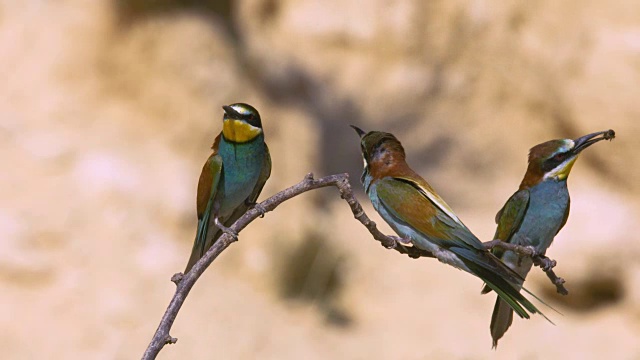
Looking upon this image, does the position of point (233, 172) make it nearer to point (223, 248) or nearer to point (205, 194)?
point (205, 194)

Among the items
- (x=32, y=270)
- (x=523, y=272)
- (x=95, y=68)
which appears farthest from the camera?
(x=95, y=68)

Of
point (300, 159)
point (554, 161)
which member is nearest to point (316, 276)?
point (300, 159)

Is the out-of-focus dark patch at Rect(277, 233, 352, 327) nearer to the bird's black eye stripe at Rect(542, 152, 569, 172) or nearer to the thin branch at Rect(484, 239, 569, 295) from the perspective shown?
the bird's black eye stripe at Rect(542, 152, 569, 172)

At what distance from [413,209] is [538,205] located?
690 millimetres

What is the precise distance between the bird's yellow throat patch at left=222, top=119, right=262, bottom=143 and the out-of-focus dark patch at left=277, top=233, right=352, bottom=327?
283cm

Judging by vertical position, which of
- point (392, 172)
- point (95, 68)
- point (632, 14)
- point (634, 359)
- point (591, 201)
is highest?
point (632, 14)

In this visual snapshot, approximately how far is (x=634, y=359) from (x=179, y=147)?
2.65m

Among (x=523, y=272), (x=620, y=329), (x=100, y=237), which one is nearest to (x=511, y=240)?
(x=523, y=272)

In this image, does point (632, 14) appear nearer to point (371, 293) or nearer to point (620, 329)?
point (620, 329)

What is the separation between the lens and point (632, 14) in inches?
230

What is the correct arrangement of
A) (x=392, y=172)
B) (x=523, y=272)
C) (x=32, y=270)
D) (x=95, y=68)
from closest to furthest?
(x=392, y=172) < (x=523, y=272) < (x=32, y=270) < (x=95, y=68)

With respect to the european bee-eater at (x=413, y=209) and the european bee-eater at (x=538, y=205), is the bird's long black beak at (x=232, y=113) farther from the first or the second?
the european bee-eater at (x=538, y=205)

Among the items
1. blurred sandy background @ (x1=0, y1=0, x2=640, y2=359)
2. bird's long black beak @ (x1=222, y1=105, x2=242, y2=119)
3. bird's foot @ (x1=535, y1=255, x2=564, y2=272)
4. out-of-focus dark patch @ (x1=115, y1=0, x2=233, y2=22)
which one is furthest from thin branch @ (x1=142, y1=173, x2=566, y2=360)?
out-of-focus dark patch @ (x1=115, y1=0, x2=233, y2=22)

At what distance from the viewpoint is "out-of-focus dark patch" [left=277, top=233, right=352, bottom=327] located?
205 inches
